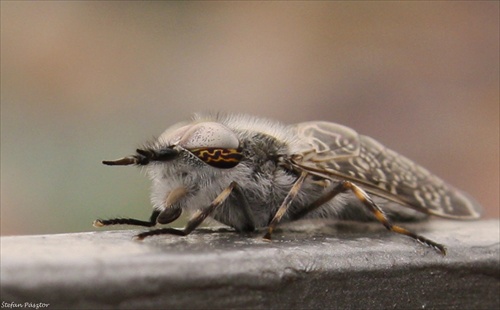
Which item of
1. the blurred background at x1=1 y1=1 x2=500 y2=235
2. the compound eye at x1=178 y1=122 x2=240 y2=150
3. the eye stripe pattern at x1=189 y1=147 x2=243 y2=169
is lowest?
the blurred background at x1=1 y1=1 x2=500 y2=235

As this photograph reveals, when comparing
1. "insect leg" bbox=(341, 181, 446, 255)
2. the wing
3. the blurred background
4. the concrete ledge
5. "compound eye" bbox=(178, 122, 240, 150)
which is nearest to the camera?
the concrete ledge

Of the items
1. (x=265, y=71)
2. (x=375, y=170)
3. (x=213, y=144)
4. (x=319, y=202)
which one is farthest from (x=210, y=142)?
(x=265, y=71)

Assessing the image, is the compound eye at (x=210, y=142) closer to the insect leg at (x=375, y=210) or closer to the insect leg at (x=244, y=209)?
the insect leg at (x=244, y=209)

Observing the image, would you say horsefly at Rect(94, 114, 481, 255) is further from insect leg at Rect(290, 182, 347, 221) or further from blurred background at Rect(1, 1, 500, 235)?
blurred background at Rect(1, 1, 500, 235)

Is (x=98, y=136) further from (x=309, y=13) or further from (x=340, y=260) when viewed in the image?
(x=340, y=260)

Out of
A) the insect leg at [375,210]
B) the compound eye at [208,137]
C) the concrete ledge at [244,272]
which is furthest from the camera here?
the insect leg at [375,210]

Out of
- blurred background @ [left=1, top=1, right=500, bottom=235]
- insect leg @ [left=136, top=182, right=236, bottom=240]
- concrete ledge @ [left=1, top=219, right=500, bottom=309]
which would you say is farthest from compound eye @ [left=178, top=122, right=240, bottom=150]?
blurred background @ [left=1, top=1, right=500, bottom=235]

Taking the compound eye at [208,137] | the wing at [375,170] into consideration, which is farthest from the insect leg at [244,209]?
the wing at [375,170]
